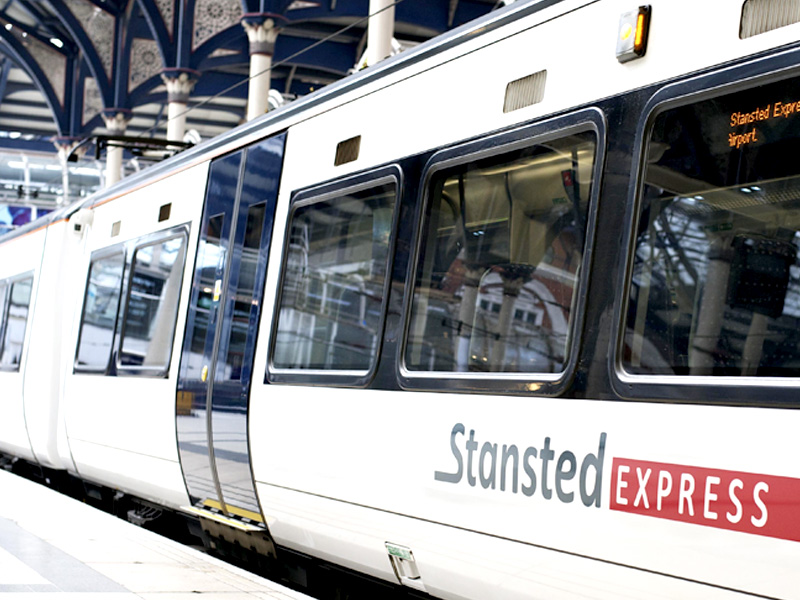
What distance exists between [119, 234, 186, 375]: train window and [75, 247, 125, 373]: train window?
1.11ft

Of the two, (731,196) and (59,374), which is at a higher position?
(731,196)

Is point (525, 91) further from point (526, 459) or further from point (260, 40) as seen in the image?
point (260, 40)

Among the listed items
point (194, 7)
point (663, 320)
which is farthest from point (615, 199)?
point (194, 7)

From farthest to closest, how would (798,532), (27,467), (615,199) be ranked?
(27,467) < (615,199) < (798,532)

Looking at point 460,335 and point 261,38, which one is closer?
point 460,335

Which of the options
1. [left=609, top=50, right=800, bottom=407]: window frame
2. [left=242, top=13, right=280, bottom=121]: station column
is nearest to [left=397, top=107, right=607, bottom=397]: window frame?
[left=609, top=50, right=800, bottom=407]: window frame

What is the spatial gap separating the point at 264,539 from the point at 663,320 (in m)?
3.51

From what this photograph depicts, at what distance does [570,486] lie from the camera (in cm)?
368

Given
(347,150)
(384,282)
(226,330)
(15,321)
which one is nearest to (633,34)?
(384,282)

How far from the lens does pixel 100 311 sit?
29.6ft

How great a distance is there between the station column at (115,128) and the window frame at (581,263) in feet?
81.9

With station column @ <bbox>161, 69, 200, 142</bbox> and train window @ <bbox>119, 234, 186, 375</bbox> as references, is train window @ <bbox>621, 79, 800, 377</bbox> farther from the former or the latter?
station column @ <bbox>161, 69, 200, 142</bbox>

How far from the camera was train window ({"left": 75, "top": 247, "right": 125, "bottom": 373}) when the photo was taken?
8641mm

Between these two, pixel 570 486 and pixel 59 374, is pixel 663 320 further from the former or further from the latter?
pixel 59 374
